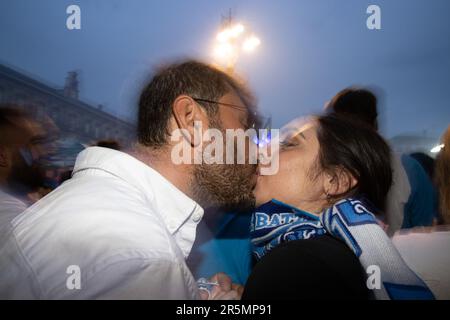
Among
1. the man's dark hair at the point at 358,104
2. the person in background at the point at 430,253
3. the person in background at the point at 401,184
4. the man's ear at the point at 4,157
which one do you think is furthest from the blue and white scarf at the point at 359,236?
the man's ear at the point at 4,157

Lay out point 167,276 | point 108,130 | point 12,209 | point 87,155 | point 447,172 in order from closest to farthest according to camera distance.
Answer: point 167,276 → point 87,155 → point 12,209 → point 447,172 → point 108,130

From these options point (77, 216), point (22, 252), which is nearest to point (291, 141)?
point (77, 216)

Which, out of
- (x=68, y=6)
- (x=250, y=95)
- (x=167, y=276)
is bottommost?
(x=167, y=276)

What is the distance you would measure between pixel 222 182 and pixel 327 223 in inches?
19.6

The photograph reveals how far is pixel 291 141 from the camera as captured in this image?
143cm

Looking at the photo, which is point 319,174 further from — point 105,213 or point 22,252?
point 22,252

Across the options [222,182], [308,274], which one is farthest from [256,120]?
[308,274]

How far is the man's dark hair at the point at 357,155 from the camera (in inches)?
52.4

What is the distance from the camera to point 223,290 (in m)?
1.38

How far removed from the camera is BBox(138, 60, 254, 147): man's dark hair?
1.37 m

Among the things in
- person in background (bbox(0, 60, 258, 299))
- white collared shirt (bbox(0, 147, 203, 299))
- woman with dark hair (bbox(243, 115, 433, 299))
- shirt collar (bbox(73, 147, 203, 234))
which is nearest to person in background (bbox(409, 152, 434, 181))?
woman with dark hair (bbox(243, 115, 433, 299))

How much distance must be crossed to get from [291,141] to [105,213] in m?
0.92

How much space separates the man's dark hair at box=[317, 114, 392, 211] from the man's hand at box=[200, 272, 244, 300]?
64cm

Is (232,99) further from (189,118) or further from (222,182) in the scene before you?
(222,182)
